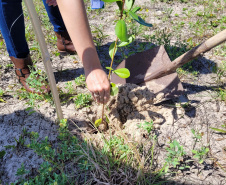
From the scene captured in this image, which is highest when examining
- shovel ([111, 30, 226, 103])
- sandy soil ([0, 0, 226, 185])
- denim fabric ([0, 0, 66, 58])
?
denim fabric ([0, 0, 66, 58])

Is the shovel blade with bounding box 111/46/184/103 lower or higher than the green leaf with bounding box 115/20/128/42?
lower

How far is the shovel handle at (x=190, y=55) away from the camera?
1536 millimetres

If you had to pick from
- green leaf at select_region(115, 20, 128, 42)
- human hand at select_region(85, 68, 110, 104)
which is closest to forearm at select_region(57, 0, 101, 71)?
human hand at select_region(85, 68, 110, 104)

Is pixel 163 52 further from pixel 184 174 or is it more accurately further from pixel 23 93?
pixel 23 93

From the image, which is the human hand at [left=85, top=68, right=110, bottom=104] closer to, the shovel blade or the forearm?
the forearm

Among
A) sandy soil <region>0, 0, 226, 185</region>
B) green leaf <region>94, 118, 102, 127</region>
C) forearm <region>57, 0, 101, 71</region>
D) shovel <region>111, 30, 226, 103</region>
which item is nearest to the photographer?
forearm <region>57, 0, 101, 71</region>

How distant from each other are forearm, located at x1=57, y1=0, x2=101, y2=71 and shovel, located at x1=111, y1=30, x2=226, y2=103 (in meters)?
0.86

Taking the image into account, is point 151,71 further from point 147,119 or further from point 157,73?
point 147,119

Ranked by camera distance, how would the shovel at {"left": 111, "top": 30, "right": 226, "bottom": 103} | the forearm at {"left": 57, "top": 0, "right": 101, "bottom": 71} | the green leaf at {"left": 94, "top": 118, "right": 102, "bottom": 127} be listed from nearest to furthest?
the forearm at {"left": 57, "top": 0, "right": 101, "bottom": 71}
the green leaf at {"left": 94, "top": 118, "right": 102, "bottom": 127}
the shovel at {"left": 111, "top": 30, "right": 226, "bottom": 103}

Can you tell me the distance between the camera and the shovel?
186cm

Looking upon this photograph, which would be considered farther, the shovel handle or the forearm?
the shovel handle

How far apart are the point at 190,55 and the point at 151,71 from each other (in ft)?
1.46

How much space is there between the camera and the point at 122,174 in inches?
54.7

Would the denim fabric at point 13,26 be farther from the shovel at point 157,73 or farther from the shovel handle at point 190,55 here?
the shovel handle at point 190,55
